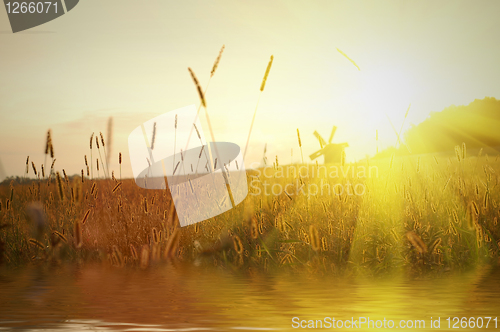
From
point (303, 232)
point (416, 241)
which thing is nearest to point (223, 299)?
point (303, 232)

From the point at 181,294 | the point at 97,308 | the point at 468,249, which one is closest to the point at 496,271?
the point at 468,249

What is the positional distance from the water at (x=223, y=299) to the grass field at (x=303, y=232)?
32 cm

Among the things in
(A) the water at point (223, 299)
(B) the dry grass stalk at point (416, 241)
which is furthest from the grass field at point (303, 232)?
(A) the water at point (223, 299)

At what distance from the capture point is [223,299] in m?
2.65

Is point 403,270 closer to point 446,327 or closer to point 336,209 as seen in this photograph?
point 336,209

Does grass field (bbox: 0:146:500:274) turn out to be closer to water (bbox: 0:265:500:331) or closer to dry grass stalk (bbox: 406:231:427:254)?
dry grass stalk (bbox: 406:231:427:254)

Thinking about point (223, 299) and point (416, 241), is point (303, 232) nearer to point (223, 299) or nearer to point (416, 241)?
point (416, 241)

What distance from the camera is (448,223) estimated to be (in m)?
3.75

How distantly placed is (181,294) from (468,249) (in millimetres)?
2694

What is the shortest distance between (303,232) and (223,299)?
136 centimetres

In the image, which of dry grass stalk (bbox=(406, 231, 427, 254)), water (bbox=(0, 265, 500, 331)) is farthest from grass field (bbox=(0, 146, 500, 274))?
water (bbox=(0, 265, 500, 331))

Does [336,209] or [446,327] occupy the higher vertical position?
[336,209]

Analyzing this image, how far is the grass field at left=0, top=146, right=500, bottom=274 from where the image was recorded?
11.5ft

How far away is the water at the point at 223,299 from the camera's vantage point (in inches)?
88.6
